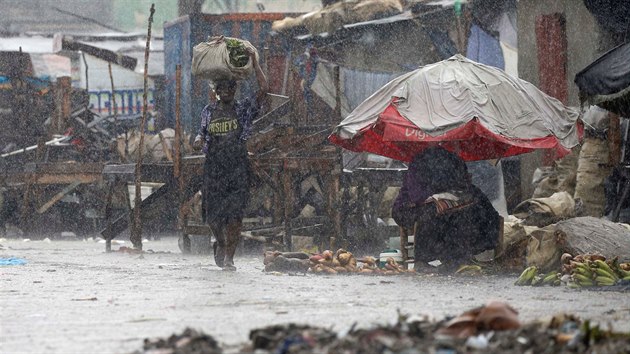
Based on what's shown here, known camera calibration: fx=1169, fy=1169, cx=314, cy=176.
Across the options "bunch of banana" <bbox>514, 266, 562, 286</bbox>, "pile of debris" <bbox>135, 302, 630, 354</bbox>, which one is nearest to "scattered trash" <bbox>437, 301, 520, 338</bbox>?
"pile of debris" <bbox>135, 302, 630, 354</bbox>

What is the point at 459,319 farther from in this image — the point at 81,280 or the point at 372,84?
the point at 372,84

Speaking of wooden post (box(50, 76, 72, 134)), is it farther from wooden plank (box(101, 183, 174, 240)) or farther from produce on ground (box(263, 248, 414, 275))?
produce on ground (box(263, 248, 414, 275))

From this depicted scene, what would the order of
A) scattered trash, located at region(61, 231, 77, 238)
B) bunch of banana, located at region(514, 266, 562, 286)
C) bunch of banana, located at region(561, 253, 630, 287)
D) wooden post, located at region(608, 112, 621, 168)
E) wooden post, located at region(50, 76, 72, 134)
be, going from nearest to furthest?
bunch of banana, located at region(561, 253, 630, 287), bunch of banana, located at region(514, 266, 562, 286), wooden post, located at region(608, 112, 621, 168), scattered trash, located at region(61, 231, 77, 238), wooden post, located at region(50, 76, 72, 134)

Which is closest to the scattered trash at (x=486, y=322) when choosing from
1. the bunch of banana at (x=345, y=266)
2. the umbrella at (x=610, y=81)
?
the umbrella at (x=610, y=81)

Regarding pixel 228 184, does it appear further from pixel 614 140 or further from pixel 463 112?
pixel 614 140

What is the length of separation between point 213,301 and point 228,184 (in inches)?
138

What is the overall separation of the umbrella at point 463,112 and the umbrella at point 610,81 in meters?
0.65

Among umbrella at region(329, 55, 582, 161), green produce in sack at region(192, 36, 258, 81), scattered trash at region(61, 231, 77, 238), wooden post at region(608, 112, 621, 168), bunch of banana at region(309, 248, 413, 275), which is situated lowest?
scattered trash at region(61, 231, 77, 238)

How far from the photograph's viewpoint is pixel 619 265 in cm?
1040

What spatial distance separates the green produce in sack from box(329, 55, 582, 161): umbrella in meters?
1.18

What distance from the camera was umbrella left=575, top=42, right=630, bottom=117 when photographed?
1032 cm

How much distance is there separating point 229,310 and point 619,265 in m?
4.26

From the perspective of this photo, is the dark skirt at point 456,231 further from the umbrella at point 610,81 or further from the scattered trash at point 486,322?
the scattered trash at point 486,322

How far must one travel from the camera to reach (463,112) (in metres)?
11.3
